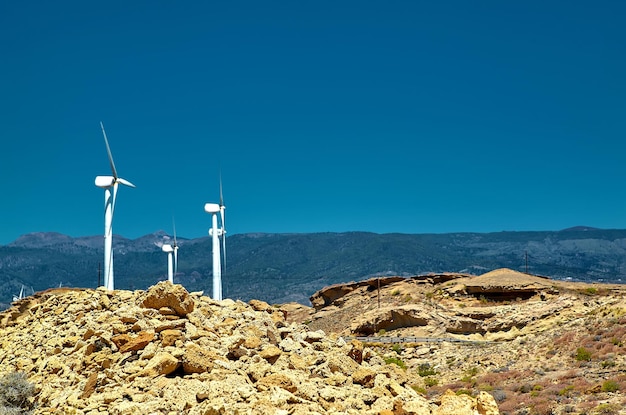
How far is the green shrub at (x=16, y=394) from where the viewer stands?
18344 mm

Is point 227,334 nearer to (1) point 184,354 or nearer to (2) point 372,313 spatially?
(1) point 184,354

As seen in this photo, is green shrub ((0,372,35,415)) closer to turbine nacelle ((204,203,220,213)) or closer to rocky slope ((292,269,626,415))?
rocky slope ((292,269,626,415))

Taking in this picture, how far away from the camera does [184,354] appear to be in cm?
1641

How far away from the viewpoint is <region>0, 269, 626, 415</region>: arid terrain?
1520 centimetres

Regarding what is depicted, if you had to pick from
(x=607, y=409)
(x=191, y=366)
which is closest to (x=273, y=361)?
(x=191, y=366)

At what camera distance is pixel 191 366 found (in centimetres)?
1616

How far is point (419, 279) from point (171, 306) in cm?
5117

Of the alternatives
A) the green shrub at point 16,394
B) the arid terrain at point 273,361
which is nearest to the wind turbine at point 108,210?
the arid terrain at point 273,361

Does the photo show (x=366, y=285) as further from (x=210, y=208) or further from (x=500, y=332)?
(x=210, y=208)

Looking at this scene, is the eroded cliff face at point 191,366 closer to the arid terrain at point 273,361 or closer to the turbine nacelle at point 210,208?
the arid terrain at point 273,361

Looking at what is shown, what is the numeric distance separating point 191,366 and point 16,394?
585 cm

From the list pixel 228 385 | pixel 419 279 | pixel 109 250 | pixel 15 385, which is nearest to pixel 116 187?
pixel 109 250

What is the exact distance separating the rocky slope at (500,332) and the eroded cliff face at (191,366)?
1172 cm

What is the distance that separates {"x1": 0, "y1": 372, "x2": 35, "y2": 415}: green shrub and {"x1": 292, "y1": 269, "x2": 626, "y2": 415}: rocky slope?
54.5ft
